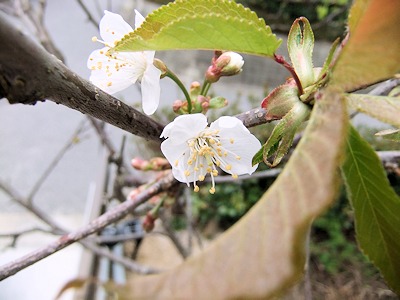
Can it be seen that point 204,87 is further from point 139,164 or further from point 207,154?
point 139,164

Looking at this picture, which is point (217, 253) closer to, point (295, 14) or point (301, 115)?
point (301, 115)

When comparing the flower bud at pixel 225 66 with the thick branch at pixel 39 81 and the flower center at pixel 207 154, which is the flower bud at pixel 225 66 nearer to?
the flower center at pixel 207 154

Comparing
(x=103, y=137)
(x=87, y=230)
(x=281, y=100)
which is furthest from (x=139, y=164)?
(x=103, y=137)

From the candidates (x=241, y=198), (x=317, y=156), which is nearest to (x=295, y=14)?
(x=241, y=198)

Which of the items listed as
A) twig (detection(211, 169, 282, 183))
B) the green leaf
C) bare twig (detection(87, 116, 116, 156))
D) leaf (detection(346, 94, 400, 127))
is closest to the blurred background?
bare twig (detection(87, 116, 116, 156))

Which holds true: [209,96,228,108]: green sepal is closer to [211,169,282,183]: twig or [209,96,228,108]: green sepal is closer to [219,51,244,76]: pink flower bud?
[219,51,244,76]: pink flower bud

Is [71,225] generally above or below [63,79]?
above
